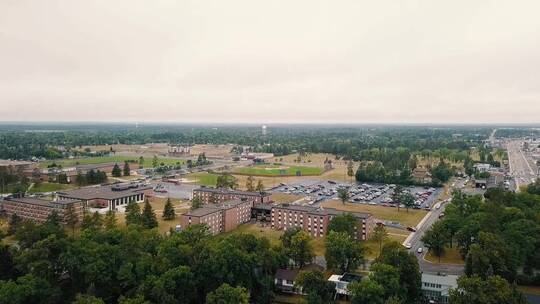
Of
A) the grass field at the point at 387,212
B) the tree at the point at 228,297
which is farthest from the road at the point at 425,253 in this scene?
the tree at the point at 228,297

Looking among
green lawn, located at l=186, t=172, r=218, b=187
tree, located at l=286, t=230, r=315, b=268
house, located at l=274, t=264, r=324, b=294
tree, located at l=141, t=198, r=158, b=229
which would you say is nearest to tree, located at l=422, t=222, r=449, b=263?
tree, located at l=286, t=230, r=315, b=268

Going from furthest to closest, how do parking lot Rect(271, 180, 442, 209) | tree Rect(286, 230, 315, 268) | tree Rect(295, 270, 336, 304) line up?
parking lot Rect(271, 180, 442, 209), tree Rect(286, 230, 315, 268), tree Rect(295, 270, 336, 304)

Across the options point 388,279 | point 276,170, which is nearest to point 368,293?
point 388,279

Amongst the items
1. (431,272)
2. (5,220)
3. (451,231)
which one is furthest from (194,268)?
(5,220)

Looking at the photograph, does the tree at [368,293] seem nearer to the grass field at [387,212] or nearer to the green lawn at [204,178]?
the grass field at [387,212]

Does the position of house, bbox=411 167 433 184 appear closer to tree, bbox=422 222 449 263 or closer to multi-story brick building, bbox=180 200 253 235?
multi-story brick building, bbox=180 200 253 235

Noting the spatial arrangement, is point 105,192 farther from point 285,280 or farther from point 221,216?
Result: point 285,280
